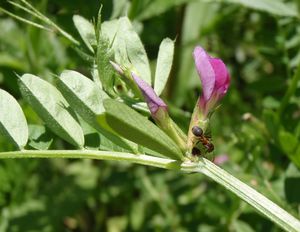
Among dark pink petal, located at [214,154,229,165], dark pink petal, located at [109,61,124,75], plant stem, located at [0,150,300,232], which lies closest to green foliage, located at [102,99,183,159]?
plant stem, located at [0,150,300,232]

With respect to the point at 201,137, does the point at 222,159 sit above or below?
below

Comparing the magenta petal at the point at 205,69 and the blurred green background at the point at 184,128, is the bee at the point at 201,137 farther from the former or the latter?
the blurred green background at the point at 184,128

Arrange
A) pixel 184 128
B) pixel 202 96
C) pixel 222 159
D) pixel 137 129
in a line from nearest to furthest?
1. pixel 137 129
2. pixel 202 96
3. pixel 184 128
4. pixel 222 159

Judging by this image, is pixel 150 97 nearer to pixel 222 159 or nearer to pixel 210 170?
pixel 210 170

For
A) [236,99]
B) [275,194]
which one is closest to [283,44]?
[236,99]

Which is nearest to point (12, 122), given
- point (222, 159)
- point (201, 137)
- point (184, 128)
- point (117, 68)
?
point (117, 68)

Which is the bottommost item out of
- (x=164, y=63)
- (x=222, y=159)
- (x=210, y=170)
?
(x=222, y=159)

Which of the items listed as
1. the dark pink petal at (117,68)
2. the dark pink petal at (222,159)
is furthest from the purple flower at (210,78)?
the dark pink petal at (222,159)
